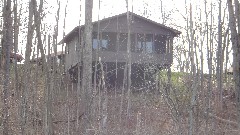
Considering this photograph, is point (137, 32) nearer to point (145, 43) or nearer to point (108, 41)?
point (145, 43)

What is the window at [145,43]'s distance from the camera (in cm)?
2567

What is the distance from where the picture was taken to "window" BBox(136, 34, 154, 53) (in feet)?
84.2

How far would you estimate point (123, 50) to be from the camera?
2569cm

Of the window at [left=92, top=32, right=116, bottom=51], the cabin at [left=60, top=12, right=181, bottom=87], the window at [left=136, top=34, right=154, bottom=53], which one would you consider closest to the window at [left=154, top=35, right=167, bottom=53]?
the cabin at [left=60, top=12, right=181, bottom=87]

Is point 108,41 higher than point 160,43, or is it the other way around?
point 108,41

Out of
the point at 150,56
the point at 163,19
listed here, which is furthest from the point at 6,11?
the point at 163,19

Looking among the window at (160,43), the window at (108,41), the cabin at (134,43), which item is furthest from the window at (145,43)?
the window at (108,41)

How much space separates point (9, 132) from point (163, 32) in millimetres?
19562

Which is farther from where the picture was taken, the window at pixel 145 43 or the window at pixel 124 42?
the window at pixel 124 42

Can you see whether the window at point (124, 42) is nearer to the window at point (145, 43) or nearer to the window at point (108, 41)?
the window at point (145, 43)

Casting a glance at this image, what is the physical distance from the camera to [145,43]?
84.6 feet

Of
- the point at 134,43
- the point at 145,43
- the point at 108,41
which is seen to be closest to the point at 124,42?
the point at 134,43

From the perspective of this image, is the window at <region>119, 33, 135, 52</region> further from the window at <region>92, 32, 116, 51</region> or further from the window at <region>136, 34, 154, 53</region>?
the window at <region>92, 32, 116, 51</region>

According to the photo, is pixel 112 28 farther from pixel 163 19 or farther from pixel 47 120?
pixel 47 120
